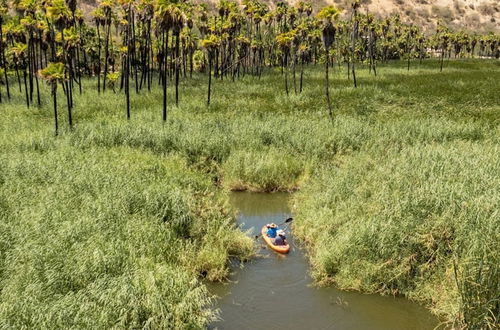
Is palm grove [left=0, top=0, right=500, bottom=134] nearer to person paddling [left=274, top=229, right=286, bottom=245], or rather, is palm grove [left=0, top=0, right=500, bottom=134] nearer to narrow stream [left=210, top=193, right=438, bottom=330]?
person paddling [left=274, top=229, right=286, bottom=245]

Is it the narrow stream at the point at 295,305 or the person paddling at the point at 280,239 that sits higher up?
the person paddling at the point at 280,239

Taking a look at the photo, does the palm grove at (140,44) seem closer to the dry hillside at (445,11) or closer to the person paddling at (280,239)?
the person paddling at (280,239)

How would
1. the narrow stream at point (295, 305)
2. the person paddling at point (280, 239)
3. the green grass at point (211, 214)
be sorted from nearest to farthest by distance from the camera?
the green grass at point (211, 214)
the narrow stream at point (295, 305)
the person paddling at point (280, 239)

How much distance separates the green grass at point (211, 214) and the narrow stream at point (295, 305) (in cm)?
49

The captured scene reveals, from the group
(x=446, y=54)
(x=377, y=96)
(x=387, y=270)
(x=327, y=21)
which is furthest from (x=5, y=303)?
(x=446, y=54)

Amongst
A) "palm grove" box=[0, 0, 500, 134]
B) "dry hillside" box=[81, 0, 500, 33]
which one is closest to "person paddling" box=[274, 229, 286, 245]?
"palm grove" box=[0, 0, 500, 134]

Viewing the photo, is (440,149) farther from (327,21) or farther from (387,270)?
(327,21)

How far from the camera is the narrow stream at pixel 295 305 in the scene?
12.7m

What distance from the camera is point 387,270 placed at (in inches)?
549

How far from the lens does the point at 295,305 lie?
13688mm

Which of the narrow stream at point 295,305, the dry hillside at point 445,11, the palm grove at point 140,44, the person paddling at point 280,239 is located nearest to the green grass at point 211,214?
the narrow stream at point 295,305

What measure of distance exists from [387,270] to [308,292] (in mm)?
2541

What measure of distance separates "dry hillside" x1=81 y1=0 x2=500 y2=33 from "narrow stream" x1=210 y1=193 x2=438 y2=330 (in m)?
156

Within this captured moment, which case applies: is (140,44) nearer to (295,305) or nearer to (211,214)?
(211,214)
